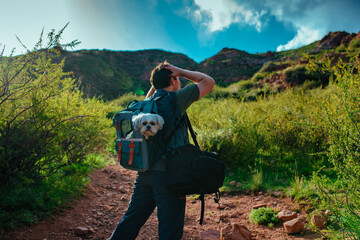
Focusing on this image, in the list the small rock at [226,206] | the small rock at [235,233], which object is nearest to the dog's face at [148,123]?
the small rock at [235,233]

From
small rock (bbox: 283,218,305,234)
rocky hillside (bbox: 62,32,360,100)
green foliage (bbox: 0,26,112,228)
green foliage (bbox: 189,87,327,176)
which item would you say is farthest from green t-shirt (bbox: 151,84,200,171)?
rocky hillside (bbox: 62,32,360,100)

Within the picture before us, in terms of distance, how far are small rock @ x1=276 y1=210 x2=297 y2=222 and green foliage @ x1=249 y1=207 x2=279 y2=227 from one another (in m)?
0.07

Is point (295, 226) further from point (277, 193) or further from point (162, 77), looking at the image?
point (162, 77)

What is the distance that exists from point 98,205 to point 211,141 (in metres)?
2.82

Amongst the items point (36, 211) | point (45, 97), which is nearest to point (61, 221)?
point (36, 211)

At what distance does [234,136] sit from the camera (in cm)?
533

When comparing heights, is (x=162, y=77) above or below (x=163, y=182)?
above

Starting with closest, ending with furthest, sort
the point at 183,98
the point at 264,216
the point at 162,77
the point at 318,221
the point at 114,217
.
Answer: the point at 183,98 → the point at 162,77 → the point at 318,221 → the point at 264,216 → the point at 114,217

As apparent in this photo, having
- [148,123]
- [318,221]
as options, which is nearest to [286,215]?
[318,221]

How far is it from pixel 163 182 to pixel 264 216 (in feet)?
7.59

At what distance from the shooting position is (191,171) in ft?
5.34

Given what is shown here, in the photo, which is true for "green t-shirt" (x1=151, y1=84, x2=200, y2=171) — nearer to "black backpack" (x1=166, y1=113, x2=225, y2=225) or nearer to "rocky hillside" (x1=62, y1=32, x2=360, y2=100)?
"black backpack" (x1=166, y1=113, x2=225, y2=225)

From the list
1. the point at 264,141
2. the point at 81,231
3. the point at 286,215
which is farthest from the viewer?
the point at 264,141

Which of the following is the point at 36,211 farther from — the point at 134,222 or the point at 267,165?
the point at 267,165
